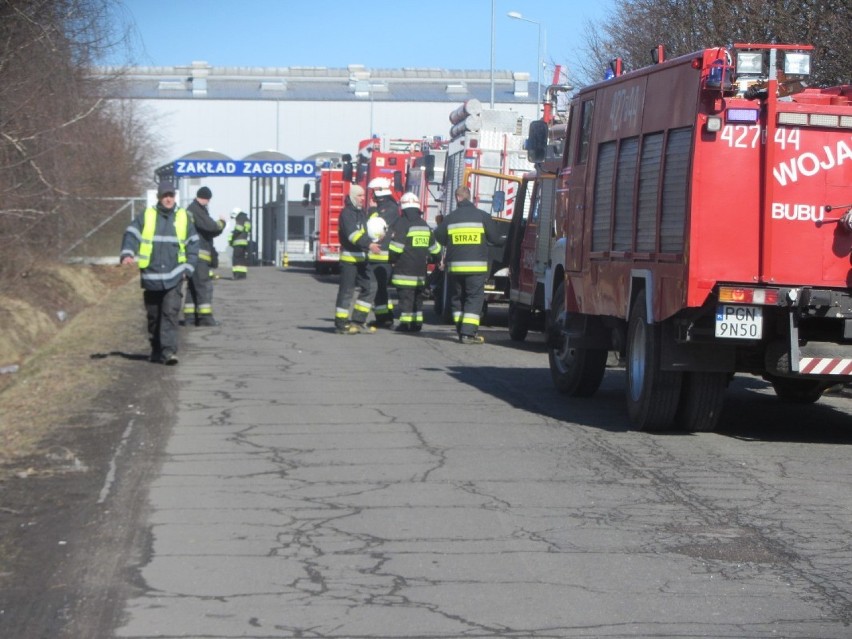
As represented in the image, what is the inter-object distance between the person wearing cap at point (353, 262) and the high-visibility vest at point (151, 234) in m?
3.69

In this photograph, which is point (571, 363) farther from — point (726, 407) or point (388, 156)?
point (388, 156)

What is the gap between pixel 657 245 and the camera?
10094 mm

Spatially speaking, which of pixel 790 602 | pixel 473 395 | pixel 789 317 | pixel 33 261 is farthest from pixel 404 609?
pixel 33 261

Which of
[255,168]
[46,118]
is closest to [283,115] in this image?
[255,168]

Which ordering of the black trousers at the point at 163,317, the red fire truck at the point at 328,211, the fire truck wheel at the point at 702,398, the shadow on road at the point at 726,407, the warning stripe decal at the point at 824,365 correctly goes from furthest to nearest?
the red fire truck at the point at 328,211 < the black trousers at the point at 163,317 < the shadow on road at the point at 726,407 < the fire truck wheel at the point at 702,398 < the warning stripe decal at the point at 824,365

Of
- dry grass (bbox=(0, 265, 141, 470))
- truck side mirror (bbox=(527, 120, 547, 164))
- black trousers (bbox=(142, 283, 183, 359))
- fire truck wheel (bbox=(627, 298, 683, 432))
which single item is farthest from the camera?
black trousers (bbox=(142, 283, 183, 359))

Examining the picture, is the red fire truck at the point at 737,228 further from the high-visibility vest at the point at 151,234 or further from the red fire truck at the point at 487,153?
the red fire truck at the point at 487,153

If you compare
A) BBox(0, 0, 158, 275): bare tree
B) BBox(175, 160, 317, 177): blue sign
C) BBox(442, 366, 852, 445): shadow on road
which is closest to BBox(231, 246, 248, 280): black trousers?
BBox(0, 0, 158, 275): bare tree

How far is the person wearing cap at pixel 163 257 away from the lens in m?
14.2

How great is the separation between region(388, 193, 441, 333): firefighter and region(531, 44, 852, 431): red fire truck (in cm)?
832

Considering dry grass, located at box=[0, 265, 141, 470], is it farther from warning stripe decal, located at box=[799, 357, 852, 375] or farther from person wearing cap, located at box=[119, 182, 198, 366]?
warning stripe decal, located at box=[799, 357, 852, 375]

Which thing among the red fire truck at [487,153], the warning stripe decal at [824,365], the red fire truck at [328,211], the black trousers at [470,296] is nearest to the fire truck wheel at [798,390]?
the warning stripe decal at [824,365]

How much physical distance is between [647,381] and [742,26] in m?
10.8

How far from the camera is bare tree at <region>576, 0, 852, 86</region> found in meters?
16.9
